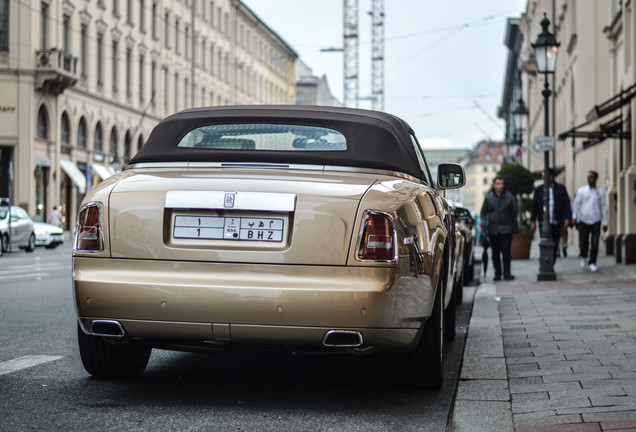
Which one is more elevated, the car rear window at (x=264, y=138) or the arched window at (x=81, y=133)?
the arched window at (x=81, y=133)

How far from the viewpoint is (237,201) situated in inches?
195

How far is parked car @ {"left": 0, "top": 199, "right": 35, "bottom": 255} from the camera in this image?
27750mm

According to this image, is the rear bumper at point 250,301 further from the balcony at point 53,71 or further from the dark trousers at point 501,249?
the balcony at point 53,71

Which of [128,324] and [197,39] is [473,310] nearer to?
[128,324]

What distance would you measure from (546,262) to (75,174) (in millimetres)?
31685

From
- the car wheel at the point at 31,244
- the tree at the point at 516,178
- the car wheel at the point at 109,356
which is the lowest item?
the car wheel at the point at 31,244

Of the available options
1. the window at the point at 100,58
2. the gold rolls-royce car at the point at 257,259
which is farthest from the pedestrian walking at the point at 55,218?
the gold rolls-royce car at the point at 257,259

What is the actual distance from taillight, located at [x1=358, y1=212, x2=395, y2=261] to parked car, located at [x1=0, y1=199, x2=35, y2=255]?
23.6m

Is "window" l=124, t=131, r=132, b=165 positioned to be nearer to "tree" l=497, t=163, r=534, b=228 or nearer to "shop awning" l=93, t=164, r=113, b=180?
"shop awning" l=93, t=164, r=113, b=180

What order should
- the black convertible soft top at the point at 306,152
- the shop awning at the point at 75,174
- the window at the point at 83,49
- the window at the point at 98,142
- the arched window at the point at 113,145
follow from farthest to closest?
the arched window at the point at 113,145, the window at the point at 98,142, the window at the point at 83,49, the shop awning at the point at 75,174, the black convertible soft top at the point at 306,152

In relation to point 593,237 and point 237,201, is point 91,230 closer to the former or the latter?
point 237,201

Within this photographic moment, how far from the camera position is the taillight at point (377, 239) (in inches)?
193

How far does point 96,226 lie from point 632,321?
5.26 metres

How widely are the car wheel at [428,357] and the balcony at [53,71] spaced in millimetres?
36606
